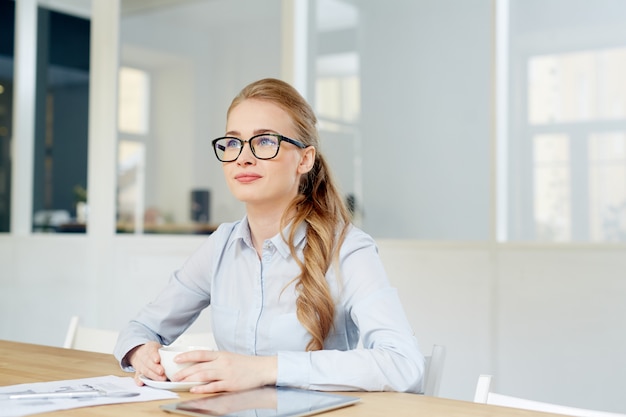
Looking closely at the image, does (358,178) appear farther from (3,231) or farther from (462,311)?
(3,231)

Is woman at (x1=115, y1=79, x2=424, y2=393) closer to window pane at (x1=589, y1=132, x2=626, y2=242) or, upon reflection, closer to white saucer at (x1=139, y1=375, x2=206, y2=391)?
white saucer at (x1=139, y1=375, x2=206, y2=391)

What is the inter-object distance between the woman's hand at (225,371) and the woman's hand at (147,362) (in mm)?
77

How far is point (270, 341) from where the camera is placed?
5.43 feet

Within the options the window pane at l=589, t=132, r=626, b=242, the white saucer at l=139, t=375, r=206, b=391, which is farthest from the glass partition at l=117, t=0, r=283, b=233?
the white saucer at l=139, t=375, r=206, b=391

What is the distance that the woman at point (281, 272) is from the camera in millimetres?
1521

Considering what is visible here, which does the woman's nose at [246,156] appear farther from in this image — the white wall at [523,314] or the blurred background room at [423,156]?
→ the white wall at [523,314]

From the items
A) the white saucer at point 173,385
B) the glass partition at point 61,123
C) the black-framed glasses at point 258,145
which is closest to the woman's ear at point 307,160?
the black-framed glasses at point 258,145

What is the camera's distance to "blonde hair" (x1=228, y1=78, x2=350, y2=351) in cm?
161

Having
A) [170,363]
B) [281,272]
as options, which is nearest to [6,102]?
[281,272]

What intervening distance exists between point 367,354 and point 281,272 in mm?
389

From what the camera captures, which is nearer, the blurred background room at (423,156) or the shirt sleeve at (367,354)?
the shirt sleeve at (367,354)

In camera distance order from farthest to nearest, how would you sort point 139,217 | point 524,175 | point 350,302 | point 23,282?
point 23,282
point 139,217
point 524,175
point 350,302

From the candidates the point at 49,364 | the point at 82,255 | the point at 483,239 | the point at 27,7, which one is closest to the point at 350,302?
the point at 49,364

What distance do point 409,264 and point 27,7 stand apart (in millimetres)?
2832
